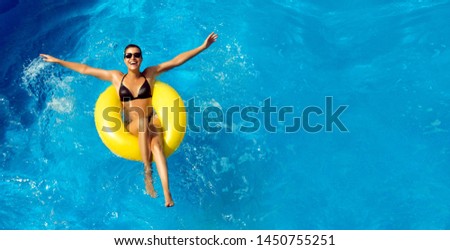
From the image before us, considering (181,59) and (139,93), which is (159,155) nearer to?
(139,93)

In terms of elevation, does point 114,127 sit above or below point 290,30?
below

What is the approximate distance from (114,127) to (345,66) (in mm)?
3563

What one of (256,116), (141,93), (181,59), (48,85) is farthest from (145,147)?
(48,85)

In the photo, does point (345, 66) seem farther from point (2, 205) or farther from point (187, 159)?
point (2, 205)

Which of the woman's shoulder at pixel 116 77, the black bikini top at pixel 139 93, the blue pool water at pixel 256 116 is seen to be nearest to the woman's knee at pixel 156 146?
the black bikini top at pixel 139 93

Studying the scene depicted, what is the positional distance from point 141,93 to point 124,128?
467 millimetres

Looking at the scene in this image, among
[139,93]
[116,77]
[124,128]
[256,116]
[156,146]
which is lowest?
[156,146]

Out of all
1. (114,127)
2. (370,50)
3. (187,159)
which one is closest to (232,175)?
(187,159)

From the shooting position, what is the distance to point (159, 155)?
5.74 m

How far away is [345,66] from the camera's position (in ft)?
24.4

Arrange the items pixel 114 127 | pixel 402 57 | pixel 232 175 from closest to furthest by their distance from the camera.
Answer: pixel 114 127
pixel 232 175
pixel 402 57

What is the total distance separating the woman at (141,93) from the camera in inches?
228

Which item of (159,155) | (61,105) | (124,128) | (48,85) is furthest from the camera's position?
(48,85)

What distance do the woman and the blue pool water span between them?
1010 mm
